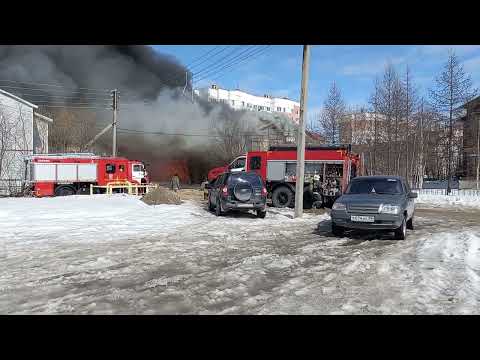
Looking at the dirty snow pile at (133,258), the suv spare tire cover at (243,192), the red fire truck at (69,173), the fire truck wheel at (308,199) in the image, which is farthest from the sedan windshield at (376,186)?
the red fire truck at (69,173)

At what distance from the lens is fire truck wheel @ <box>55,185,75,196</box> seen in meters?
22.4

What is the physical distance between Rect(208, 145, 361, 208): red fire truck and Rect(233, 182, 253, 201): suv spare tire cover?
4.02 m

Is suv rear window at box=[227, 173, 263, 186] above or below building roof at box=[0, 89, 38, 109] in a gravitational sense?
below

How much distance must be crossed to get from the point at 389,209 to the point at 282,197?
7.96 m

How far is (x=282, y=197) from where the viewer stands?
628 inches

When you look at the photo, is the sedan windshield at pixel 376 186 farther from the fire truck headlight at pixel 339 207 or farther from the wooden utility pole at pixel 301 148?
the wooden utility pole at pixel 301 148

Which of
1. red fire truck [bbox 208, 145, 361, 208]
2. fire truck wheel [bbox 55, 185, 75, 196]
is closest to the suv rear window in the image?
red fire truck [bbox 208, 145, 361, 208]

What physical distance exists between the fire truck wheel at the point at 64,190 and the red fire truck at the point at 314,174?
43.4ft

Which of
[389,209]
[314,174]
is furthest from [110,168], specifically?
[389,209]

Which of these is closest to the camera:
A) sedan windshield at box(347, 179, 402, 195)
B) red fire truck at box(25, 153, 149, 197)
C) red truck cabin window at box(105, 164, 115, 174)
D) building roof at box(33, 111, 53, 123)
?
sedan windshield at box(347, 179, 402, 195)

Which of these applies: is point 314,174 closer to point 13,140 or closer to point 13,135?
point 13,140

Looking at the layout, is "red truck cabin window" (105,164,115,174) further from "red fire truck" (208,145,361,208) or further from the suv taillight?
the suv taillight

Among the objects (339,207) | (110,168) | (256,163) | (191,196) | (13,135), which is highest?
(13,135)
